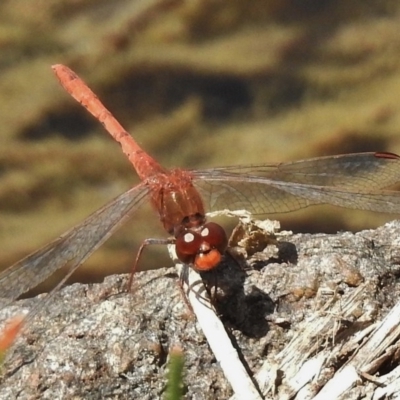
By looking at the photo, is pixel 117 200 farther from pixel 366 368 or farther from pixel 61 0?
pixel 61 0

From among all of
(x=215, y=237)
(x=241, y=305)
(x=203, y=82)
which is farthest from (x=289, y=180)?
(x=203, y=82)

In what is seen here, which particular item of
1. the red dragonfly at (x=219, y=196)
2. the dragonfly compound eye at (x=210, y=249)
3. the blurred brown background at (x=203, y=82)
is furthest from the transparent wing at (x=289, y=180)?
the blurred brown background at (x=203, y=82)

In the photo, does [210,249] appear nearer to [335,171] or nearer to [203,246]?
[203,246]

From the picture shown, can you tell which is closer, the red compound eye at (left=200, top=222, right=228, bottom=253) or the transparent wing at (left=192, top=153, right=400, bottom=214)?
the red compound eye at (left=200, top=222, right=228, bottom=253)

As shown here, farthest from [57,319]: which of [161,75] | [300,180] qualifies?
→ [161,75]

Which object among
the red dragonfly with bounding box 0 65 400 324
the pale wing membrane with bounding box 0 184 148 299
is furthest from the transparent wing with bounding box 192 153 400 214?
the pale wing membrane with bounding box 0 184 148 299

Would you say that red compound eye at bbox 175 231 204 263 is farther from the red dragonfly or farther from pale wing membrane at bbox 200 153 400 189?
pale wing membrane at bbox 200 153 400 189
